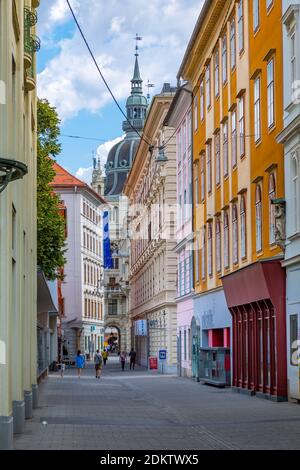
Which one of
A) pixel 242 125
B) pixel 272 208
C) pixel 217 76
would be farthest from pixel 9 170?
pixel 217 76

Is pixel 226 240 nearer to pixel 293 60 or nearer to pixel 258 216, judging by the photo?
pixel 258 216

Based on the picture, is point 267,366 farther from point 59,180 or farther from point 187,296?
point 59,180

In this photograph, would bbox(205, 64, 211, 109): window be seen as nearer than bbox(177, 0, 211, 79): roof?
No

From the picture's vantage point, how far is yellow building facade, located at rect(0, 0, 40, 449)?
15.1 metres

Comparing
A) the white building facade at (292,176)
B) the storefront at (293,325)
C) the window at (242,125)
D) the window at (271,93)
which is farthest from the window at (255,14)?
the storefront at (293,325)

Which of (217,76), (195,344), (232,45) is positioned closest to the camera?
(232,45)

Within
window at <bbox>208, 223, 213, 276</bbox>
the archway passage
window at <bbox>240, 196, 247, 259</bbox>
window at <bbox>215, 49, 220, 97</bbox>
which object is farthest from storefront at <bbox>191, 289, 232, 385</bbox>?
the archway passage

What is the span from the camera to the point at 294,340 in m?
28.2

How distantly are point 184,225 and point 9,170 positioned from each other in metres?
38.8

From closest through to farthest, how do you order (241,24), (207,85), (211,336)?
(241,24), (211,336), (207,85)

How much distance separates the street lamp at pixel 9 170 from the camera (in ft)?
44.7

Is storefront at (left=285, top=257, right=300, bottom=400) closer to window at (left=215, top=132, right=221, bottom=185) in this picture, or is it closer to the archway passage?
window at (left=215, top=132, right=221, bottom=185)

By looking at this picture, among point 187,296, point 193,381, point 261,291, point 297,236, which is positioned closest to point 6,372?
point 297,236

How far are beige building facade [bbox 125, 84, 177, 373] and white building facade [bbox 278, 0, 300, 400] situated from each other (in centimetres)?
1974
